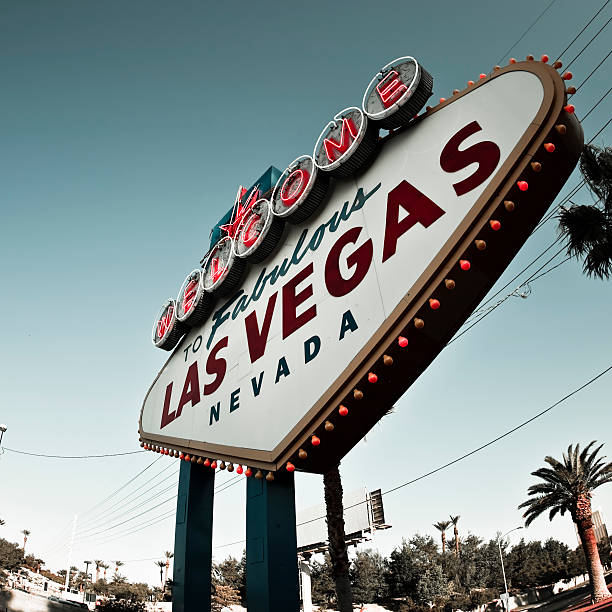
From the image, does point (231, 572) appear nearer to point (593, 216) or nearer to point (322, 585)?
point (322, 585)

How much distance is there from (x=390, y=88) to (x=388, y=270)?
3.11 m

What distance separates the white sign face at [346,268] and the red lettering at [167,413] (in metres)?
0.53

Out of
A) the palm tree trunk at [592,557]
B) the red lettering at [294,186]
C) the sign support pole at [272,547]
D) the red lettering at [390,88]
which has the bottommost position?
the sign support pole at [272,547]

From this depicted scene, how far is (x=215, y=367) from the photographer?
8.90 meters

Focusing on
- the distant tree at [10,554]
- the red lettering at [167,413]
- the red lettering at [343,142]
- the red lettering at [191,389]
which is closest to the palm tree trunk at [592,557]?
the red lettering at [167,413]

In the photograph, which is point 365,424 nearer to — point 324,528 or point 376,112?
point 376,112

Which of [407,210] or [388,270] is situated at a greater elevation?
[407,210]

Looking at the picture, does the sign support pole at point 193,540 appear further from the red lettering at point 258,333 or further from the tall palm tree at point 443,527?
the tall palm tree at point 443,527

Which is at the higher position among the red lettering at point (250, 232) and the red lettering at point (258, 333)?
the red lettering at point (250, 232)

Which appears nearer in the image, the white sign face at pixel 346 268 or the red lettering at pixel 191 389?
the white sign face at pixel 346 268

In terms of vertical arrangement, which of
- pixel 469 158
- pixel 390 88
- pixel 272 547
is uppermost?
Answer: pixel 390 88

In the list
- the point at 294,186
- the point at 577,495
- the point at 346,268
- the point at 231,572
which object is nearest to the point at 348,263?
the point at 346,268

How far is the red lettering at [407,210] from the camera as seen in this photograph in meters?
5.76

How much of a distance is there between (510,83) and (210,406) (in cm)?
613
